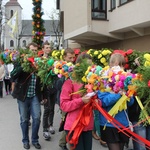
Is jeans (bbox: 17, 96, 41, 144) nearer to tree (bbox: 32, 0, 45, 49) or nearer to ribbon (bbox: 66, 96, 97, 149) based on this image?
ribbon (bbox: 66, 96, 97, 149)

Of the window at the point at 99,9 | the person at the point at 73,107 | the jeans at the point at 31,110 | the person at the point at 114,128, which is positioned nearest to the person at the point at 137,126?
the person at the point at 114,128

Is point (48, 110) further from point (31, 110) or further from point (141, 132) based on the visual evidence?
point (141, 132)

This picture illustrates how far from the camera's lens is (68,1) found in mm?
20484

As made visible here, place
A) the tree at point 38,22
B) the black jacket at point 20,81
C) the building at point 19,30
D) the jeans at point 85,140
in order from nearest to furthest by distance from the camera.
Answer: the jeans at point 85,140, the black jacket at point 20,81, the tree at point 38,22, the building at point 19,30

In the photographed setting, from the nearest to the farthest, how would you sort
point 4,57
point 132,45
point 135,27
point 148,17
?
point 4,57
point 148,17
point 135,27
point 132,45

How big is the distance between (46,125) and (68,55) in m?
2.55

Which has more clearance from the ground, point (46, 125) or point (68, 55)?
point (68, 55)

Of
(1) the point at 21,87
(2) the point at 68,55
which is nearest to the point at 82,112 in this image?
(2) the point at 68,55

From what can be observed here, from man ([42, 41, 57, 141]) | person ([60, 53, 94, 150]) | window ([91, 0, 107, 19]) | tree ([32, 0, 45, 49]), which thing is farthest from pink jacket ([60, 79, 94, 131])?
window ([91, 0, 107, 19])

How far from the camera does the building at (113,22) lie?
1235cm

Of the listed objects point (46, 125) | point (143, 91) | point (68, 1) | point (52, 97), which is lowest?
point (46, 125)

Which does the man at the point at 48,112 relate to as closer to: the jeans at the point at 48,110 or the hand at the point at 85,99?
the jeans at the point at 48,110

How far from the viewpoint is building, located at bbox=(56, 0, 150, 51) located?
40.5ft

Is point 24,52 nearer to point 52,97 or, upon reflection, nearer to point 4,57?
point 52,97
